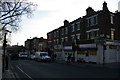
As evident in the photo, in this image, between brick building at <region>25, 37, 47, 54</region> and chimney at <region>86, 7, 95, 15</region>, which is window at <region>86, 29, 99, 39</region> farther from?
brick building at <region>25, 37, 47, 54</region>

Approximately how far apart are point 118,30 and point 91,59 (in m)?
7.73

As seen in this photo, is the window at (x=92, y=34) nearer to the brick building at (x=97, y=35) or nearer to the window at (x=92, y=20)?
the brick building at (x=97, y=35)

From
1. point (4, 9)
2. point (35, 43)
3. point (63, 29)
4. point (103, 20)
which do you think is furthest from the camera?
point (35, 43)

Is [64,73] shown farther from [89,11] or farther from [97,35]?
[89,11]

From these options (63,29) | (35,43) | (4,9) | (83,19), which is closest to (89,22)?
(83,19)

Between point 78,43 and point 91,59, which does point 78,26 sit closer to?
point 78,43

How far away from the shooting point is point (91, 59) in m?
36.0

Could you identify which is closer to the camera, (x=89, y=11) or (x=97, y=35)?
(x=97, y=35)

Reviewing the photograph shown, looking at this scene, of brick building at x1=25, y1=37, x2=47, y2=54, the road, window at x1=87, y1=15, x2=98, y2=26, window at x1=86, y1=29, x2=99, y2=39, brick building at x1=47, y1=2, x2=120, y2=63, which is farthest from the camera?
brick building at x1=25, y1=37, x2=47, y2=54

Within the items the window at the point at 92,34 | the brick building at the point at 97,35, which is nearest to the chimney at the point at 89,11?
the brick building at the point at 97,35

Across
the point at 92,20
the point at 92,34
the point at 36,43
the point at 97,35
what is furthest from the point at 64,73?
the point at 36,43

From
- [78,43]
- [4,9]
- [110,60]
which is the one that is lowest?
[110,60]

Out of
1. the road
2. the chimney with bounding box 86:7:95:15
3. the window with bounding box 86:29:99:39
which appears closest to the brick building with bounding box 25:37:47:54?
the chimney with bounding box 86:7:95:15

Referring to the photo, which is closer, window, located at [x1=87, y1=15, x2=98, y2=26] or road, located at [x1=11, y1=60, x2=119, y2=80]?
road, located at [x1=11, y1=60, x2=119, y2=80]
